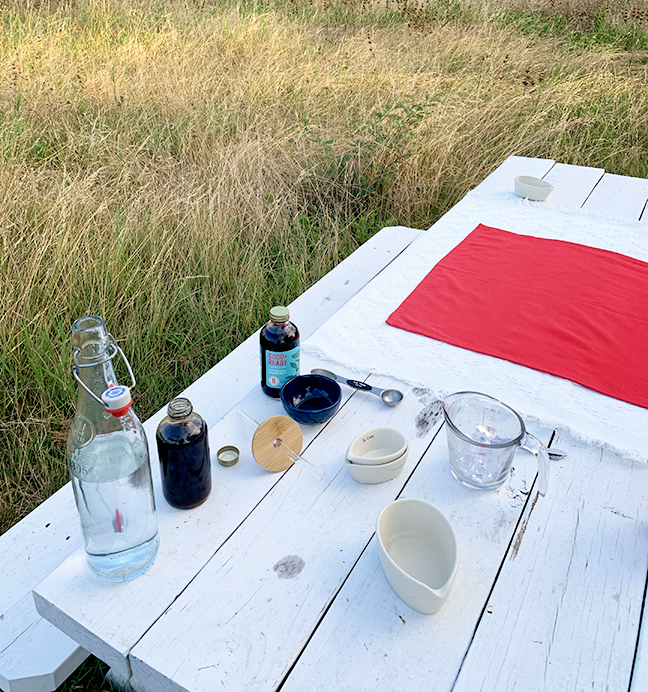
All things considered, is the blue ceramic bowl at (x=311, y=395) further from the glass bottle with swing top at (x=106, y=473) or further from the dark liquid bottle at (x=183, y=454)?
the glass bottle with swing top at (x=106, y=473)

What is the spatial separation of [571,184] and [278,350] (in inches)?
74.2

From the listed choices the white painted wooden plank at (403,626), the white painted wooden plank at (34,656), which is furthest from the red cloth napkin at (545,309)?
the white painted wooden plank at (34,656)

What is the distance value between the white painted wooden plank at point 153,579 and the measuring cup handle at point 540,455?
1.36 ft

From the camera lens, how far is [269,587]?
0.92 metres

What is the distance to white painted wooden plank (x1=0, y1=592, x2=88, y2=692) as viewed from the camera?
1.07 meters

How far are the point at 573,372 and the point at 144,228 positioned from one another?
6.73 ft

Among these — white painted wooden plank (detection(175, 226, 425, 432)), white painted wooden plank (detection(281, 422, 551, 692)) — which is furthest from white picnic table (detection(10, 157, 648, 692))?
white painted wooden plank (detection(175, 226, 425, 432))

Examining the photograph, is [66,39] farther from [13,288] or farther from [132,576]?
[132,576]

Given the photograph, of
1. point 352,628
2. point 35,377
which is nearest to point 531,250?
point 352,628

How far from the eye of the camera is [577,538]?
1.01 meters

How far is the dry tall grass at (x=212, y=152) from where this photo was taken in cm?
233

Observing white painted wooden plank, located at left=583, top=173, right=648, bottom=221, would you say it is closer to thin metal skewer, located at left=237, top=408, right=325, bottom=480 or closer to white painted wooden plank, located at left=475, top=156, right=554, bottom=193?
white painted wooden plank, located at left=475, top=156, right=554, bottom=193

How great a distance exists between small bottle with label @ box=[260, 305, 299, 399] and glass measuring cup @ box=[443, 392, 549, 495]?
33cm

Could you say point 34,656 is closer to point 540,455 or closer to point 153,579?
point 153,579
